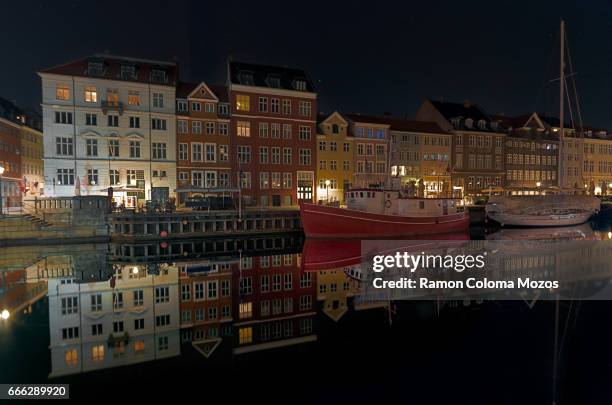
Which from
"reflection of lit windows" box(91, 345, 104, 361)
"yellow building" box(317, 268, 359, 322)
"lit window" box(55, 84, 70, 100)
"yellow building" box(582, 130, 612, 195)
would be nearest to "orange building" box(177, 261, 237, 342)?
"reflection of lit windows" box(91, 345, 104, 361)

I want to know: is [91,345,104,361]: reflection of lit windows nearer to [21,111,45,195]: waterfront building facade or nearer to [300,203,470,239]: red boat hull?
[300,203,470,239]: red boat hull

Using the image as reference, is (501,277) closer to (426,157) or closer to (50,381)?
(50,381)

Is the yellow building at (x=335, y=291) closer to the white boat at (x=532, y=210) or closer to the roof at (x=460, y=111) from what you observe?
the white boat at (x=532, y=210)

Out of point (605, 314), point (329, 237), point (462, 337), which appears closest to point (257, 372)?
point (462, 337)

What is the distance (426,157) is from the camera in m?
57.2

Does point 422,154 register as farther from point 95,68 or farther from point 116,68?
point 95,68

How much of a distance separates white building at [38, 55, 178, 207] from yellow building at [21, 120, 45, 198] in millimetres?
17885

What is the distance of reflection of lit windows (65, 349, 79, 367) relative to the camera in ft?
31.9

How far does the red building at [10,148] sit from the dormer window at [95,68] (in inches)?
659

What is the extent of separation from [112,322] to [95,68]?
3661cm

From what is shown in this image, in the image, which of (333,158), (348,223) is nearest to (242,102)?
(333,158)

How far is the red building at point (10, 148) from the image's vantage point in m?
47.1

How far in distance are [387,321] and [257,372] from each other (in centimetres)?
528

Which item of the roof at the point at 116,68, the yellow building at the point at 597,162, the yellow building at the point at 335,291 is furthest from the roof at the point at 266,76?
the yellow building at the point at 597,162
